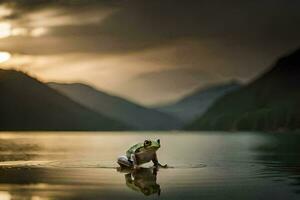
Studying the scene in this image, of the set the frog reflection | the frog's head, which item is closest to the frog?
the frog's head

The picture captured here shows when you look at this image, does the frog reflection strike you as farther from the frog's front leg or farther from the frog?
the frog

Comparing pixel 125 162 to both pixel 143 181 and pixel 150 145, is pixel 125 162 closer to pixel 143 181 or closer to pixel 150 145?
pixel 150 145

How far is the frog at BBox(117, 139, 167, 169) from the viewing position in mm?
54875

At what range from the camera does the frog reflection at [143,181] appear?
1459 inches

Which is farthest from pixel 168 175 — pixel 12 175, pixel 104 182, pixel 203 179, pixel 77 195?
pixel 77 195

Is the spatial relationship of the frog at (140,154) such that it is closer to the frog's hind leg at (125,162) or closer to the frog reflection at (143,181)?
the frog's hind leg at (125,162)

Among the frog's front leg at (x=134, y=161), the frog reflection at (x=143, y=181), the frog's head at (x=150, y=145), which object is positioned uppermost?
the frog's head at (x=150, y=145)

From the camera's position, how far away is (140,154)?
183 feet

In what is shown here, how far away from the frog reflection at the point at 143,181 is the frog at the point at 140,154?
0.82m

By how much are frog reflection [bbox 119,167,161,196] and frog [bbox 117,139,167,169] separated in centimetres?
82

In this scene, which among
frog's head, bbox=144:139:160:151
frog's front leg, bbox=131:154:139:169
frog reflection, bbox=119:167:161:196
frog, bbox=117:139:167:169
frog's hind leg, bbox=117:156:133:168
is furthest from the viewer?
frog's hind leg, bbox=117:156:133:168

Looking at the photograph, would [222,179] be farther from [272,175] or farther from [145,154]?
[145,154]

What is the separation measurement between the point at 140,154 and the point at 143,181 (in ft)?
39.5

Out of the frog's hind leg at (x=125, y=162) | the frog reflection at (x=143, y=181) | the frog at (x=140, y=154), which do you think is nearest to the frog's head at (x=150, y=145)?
the frog at (x=140, y=154)
